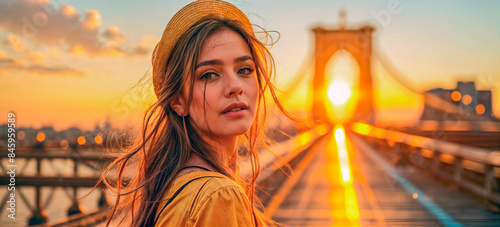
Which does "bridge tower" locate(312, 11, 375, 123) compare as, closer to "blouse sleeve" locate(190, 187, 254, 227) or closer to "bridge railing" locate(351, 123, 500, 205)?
"bridge railing" locate(351, 123, 500, 205)

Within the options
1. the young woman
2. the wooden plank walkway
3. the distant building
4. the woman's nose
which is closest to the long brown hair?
the young woman

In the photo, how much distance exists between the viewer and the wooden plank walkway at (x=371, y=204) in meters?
5.62

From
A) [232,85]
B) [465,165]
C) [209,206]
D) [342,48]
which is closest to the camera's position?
[209,206]

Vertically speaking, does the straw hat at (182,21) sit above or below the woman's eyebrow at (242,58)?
above

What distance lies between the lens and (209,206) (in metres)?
1.22

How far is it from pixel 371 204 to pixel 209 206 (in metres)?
5.75

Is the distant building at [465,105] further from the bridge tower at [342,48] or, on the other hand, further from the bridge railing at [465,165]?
the bridge railing at [465,165]

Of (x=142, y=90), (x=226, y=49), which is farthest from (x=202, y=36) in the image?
(x=142, y=90)

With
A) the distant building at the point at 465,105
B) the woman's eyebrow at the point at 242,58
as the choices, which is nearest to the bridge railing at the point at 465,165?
the woman's eyebrow at the point at 242,58

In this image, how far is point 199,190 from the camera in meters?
1.27

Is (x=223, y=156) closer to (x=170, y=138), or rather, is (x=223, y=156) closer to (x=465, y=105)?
(x=170, y=138)

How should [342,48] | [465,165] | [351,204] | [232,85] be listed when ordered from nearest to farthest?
[232,85] → [351,204] → [465,165] → [342,48]

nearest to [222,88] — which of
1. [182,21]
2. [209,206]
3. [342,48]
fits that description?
[182,21]

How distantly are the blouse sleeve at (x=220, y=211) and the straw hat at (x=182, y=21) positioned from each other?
21.7 inches
